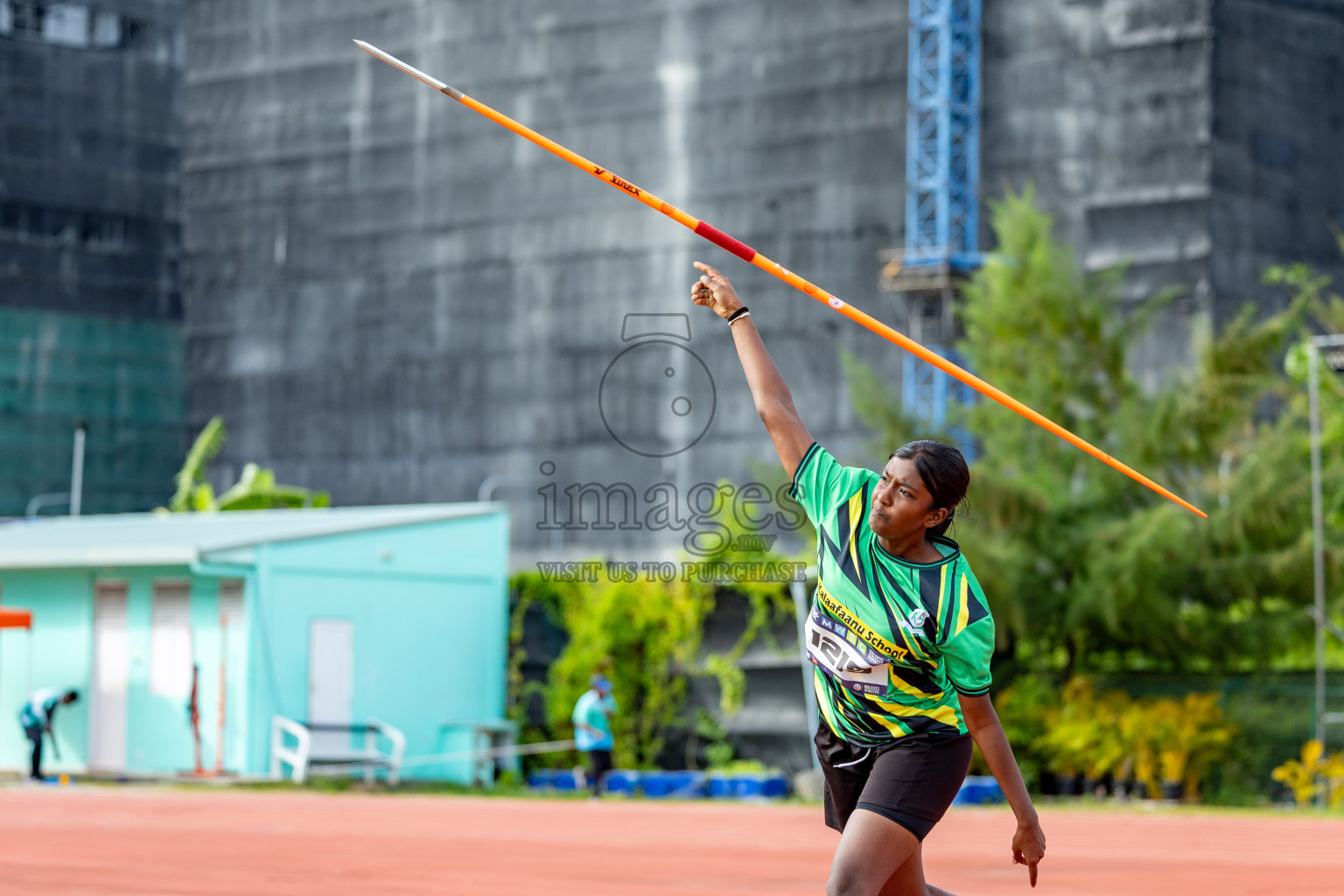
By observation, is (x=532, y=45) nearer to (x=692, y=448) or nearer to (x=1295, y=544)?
(x=692, y=448)

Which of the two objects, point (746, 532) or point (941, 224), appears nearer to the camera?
point (746, 532)

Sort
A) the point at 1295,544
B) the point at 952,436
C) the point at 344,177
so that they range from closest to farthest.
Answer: the point at 1295,544 → the point at 952,436 → the point at 344,177

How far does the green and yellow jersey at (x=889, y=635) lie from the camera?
526cm

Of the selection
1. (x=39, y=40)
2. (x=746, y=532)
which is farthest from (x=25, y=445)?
(x=746, y=532)

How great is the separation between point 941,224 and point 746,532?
547 inches

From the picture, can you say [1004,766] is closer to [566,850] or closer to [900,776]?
[900,776]

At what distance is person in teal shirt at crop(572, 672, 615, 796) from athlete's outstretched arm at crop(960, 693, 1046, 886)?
16294 millimetres

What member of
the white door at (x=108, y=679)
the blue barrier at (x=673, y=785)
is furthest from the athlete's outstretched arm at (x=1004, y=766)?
the white door at (x=108, y=679)

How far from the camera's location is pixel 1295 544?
22094 mm

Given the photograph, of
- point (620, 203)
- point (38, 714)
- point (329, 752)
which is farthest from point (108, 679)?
point (620, 203)

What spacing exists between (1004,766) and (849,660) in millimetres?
525

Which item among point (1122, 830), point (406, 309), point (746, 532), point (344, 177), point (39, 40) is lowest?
point (1122, 830)

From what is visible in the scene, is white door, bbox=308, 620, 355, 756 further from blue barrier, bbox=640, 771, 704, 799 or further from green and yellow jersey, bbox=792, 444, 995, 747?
green and yellow jersey, bbox=792, 444, 995, 747

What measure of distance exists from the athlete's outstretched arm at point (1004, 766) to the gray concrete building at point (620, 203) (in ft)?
102
